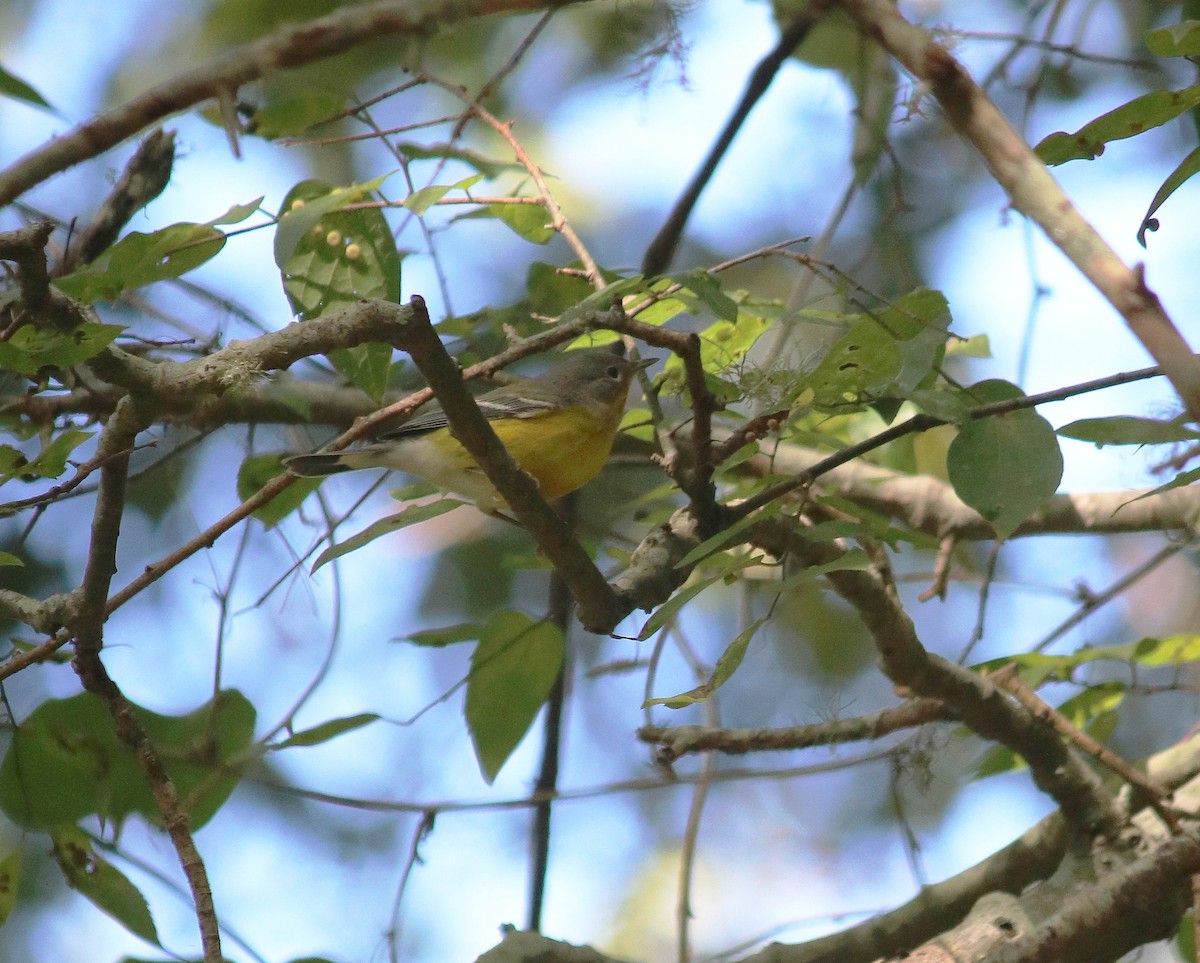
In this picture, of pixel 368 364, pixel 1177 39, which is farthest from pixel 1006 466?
pixel 368 364

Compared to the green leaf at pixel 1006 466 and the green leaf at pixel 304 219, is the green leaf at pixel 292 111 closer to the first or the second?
the green leaf at pixel 304 219

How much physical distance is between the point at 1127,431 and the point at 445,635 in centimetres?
183

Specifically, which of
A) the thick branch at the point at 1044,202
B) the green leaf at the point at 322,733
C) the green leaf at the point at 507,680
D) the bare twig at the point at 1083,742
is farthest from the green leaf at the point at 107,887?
the thick branch at the point at 1044,202

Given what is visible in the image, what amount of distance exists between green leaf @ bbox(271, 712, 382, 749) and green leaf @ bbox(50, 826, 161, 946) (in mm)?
473

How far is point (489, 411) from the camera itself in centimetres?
448

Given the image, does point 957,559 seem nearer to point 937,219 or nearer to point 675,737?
point 937,219

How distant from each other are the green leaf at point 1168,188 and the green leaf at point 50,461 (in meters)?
1.96

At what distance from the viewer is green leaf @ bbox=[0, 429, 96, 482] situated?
7.43 feet

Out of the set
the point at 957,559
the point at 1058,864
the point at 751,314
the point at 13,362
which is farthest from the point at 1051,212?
the point at 957,559

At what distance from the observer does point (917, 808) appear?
7309mm

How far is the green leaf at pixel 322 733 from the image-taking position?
115 inches

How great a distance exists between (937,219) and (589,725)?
397 cm

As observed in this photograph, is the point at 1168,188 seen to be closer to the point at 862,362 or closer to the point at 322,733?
the point at 862,362

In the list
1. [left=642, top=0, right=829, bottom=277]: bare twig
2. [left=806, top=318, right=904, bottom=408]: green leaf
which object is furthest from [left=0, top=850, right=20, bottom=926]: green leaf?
[left=642, top=0, right=829, bottom=277]: bare twig
